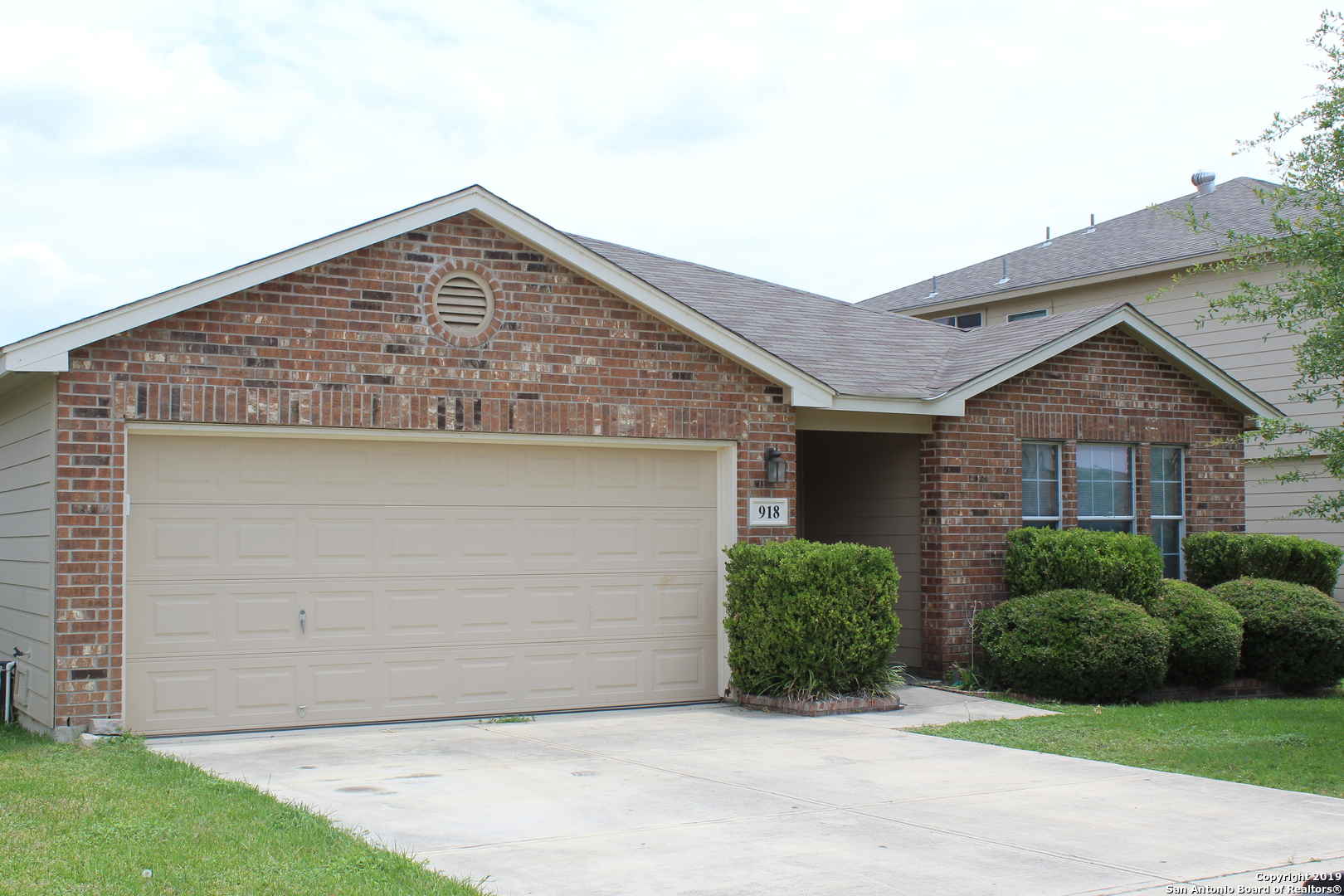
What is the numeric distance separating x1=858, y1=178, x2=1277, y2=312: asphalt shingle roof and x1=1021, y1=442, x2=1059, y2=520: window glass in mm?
6795

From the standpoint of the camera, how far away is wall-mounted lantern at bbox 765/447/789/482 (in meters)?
12.0

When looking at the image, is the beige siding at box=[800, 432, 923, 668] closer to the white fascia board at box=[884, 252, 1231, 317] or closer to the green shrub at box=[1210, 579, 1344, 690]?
the green shrub at box=[1210, 579, 1344, 690]

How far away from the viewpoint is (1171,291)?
2045 centimetres

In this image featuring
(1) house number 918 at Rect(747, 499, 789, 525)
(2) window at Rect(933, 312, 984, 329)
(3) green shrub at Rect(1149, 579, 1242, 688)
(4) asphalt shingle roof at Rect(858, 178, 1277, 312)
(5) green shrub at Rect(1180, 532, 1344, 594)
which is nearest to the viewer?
(1) house number 918 at Rect(747, 499, 789, 525)

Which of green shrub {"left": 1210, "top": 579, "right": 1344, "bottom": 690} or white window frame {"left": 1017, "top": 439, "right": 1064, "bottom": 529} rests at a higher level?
white window frame {"left": 1017, "top": 439, "right": 1064, "bottom": 529}

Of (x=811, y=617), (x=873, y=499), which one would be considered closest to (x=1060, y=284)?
(x=873, y=499)

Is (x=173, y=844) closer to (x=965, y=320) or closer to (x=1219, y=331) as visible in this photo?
(x=1219, y=331)

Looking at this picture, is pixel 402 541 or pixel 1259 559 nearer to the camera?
pixel 402 541

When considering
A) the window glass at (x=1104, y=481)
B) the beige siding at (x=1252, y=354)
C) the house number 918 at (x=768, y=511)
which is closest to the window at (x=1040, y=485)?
the window glass at (x=1104, y=481)

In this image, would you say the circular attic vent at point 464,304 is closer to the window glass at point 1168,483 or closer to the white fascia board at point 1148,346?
the white fascia board at point 1148,346

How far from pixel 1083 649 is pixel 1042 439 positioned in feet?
9.77

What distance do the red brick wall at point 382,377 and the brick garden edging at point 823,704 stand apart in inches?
63.0

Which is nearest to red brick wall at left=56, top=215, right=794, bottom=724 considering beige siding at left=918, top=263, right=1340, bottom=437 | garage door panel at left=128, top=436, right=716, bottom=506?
garage door panel at left=128, top=436, right=716, bottom=506

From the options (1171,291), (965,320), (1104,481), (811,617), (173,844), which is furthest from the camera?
(965,320)
